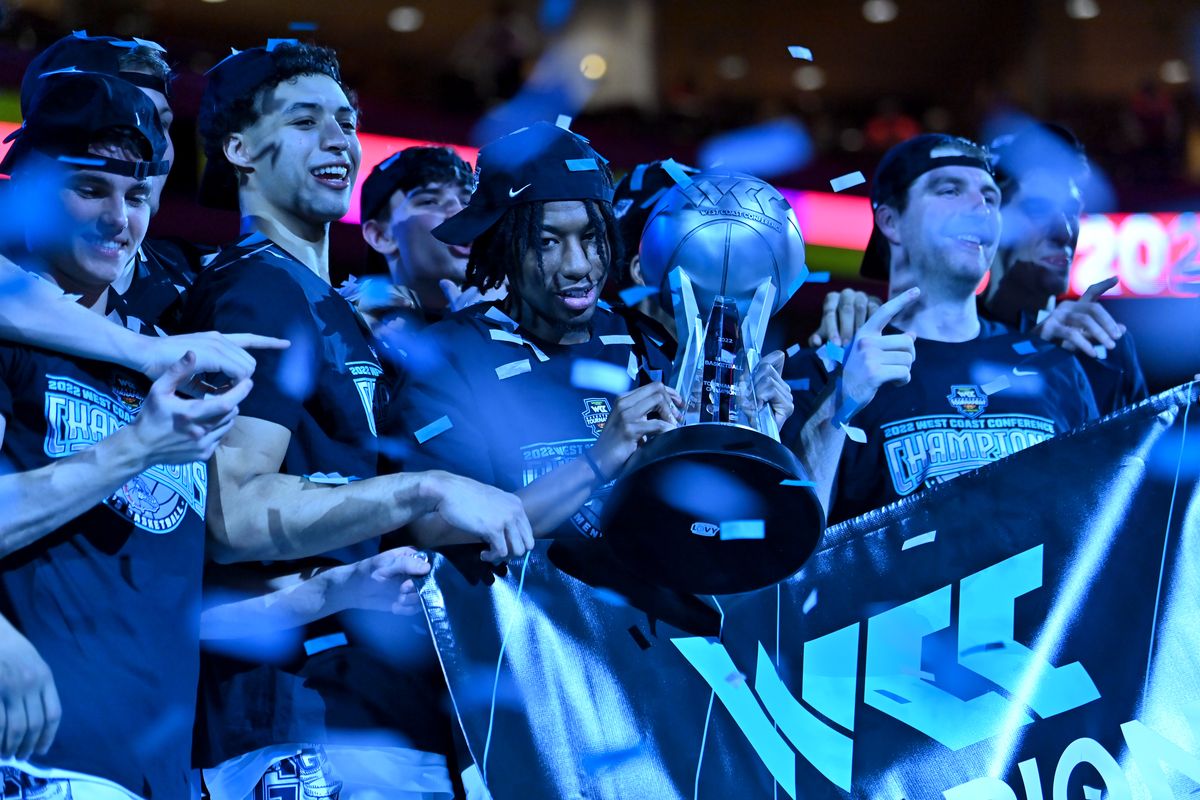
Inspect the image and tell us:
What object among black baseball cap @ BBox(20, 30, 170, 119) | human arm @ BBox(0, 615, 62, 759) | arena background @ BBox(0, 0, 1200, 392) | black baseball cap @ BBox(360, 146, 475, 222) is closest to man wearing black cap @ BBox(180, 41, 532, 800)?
human arm @ BBox(0, 615, 62, 759)

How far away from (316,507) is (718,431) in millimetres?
652

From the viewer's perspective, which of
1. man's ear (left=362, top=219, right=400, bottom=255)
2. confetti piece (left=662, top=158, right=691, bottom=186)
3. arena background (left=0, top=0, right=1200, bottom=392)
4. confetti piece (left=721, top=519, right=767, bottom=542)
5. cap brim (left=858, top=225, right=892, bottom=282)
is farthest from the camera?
arena background (left=0, top=0, right=1200, bottom=392)

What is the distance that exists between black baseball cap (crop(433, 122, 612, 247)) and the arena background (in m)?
5.43

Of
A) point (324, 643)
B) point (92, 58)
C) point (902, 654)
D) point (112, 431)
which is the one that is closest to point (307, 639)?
point (324, 643)

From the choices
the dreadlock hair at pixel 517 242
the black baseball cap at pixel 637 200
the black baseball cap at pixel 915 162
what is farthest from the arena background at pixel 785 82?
the dreadlock hair at pixel 517 242

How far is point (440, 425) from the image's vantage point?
8.25 feet

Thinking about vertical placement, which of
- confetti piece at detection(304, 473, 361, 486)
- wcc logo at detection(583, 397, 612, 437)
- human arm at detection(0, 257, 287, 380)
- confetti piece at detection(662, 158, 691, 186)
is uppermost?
confetti piece at detection(662, 158, 691, 186)

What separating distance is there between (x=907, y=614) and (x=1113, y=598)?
1.17ft

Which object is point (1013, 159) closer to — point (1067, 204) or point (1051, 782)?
point (1067, 204)

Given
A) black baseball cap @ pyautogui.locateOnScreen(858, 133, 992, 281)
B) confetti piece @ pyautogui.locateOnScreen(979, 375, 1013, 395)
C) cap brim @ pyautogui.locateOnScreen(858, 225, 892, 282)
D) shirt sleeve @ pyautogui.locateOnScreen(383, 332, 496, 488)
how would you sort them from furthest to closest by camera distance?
cap brim @ pyautogui.locateOnScreen(858, 225, 892, 282) < black baseball cap @ pyautogui.locateOnScreen(858, 133, 992, 281) < confetti piece @ pyautogui.locateOnScreen(979, 375, 1013, 395) < shirt sleeve @ pyautogui.locateOnScreen(383, 332, 496, 488)

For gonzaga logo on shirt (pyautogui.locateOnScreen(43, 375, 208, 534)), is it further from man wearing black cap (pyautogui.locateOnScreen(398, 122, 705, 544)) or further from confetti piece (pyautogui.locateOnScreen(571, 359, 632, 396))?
confetti piece (pyautogui.locateOnScreen(571, 359, 632, 396))

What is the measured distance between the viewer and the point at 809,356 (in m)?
3.23

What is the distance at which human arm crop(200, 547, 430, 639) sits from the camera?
2.30 m

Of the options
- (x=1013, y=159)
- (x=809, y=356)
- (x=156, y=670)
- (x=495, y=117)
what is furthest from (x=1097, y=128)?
(x=156, y=670)
